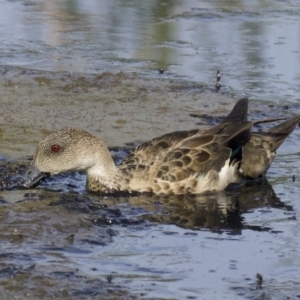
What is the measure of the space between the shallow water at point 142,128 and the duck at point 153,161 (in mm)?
126

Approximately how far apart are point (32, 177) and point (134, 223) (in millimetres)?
1057

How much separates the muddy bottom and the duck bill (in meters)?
0.07

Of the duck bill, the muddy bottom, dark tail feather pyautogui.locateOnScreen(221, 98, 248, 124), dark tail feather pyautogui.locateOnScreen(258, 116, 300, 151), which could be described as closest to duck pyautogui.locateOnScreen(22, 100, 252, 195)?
the duck bill

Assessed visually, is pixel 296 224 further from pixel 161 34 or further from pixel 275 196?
pixel 161 34

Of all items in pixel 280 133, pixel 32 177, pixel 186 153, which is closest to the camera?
pixel 32 177

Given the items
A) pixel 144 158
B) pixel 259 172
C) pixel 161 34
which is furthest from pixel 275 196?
pixel 161 34

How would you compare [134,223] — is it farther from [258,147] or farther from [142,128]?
[142,128]

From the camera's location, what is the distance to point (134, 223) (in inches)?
287

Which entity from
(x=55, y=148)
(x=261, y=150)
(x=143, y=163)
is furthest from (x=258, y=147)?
(x=55, y=148)

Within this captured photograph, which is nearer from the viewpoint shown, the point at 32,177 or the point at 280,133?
the point at 32,177

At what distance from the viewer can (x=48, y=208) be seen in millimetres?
7406

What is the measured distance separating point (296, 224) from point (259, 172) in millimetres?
1350

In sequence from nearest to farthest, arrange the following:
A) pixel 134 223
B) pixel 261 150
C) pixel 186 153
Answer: pixel 134 223 < pixel 186 153 < pixel 261 150

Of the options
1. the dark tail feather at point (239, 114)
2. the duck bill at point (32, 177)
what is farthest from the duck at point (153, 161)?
the dark tail feather at point (239, 114)
